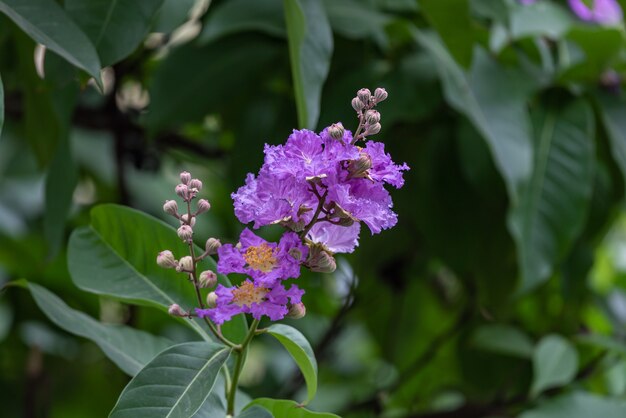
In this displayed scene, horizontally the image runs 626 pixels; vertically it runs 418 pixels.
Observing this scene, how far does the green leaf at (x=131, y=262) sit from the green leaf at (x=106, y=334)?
0.07 feet

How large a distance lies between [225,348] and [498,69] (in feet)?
1.95

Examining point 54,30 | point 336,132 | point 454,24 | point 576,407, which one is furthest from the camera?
point 576,407

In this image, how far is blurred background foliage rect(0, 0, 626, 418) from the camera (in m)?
0.83

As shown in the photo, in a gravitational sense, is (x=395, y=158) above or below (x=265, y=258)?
below

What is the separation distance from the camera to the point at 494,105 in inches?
36.3

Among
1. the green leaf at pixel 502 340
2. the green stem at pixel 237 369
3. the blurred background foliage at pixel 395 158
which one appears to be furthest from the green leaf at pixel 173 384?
the green leaf at pixel 502 340

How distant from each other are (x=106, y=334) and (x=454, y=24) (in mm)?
454

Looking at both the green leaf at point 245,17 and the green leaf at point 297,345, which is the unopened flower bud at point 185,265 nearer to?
the green leaf at point 297,345

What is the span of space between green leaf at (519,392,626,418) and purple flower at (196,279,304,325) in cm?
60

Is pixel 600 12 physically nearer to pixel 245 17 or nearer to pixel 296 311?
pixel 245 17

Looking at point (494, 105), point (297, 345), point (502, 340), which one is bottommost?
point (502, 340)

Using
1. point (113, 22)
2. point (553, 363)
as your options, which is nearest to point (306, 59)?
point (113, 22)

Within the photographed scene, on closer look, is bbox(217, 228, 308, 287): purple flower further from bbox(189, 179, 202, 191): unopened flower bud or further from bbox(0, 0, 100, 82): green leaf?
bbox(0, 0, 100, 82): green leaf

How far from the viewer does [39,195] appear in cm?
141
